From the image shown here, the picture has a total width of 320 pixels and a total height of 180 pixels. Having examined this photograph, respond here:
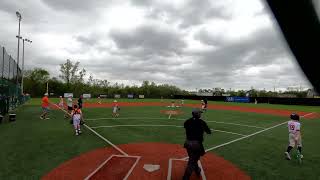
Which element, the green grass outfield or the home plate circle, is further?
the green grass outfield

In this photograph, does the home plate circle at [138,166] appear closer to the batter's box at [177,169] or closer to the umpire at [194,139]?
the batter's box at [177,169]

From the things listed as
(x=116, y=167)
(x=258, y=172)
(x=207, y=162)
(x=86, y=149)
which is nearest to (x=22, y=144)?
(x=86, y=149)

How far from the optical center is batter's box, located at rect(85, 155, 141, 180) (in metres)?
9.23

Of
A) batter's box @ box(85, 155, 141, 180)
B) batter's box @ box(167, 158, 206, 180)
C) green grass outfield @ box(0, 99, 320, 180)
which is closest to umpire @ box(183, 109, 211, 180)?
batter's box @ box(167, 158, 206, 180)

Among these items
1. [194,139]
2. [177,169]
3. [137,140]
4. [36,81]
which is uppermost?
[36,81]

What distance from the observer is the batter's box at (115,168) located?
30.3 ft

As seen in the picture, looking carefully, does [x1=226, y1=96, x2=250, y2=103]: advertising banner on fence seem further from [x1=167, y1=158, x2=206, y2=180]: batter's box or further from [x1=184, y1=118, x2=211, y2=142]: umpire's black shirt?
[x1=184, y1=118, x2=211, y2=142]: umpire's black shirt

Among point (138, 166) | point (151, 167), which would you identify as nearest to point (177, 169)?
point (151, 167)

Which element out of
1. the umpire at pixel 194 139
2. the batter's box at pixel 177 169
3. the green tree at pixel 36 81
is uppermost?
the green tree at pixel 36 81

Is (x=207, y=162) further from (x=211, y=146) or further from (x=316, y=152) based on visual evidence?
(x=316, y=152)

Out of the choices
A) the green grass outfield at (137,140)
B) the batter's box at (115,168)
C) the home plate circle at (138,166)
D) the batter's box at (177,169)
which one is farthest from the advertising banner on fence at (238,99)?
the batter's box at (115,168)

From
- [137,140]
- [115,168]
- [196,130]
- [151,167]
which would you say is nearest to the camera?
[196,130]

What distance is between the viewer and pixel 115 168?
33.0 ft

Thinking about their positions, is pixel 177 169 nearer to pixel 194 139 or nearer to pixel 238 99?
pixel 194 139
